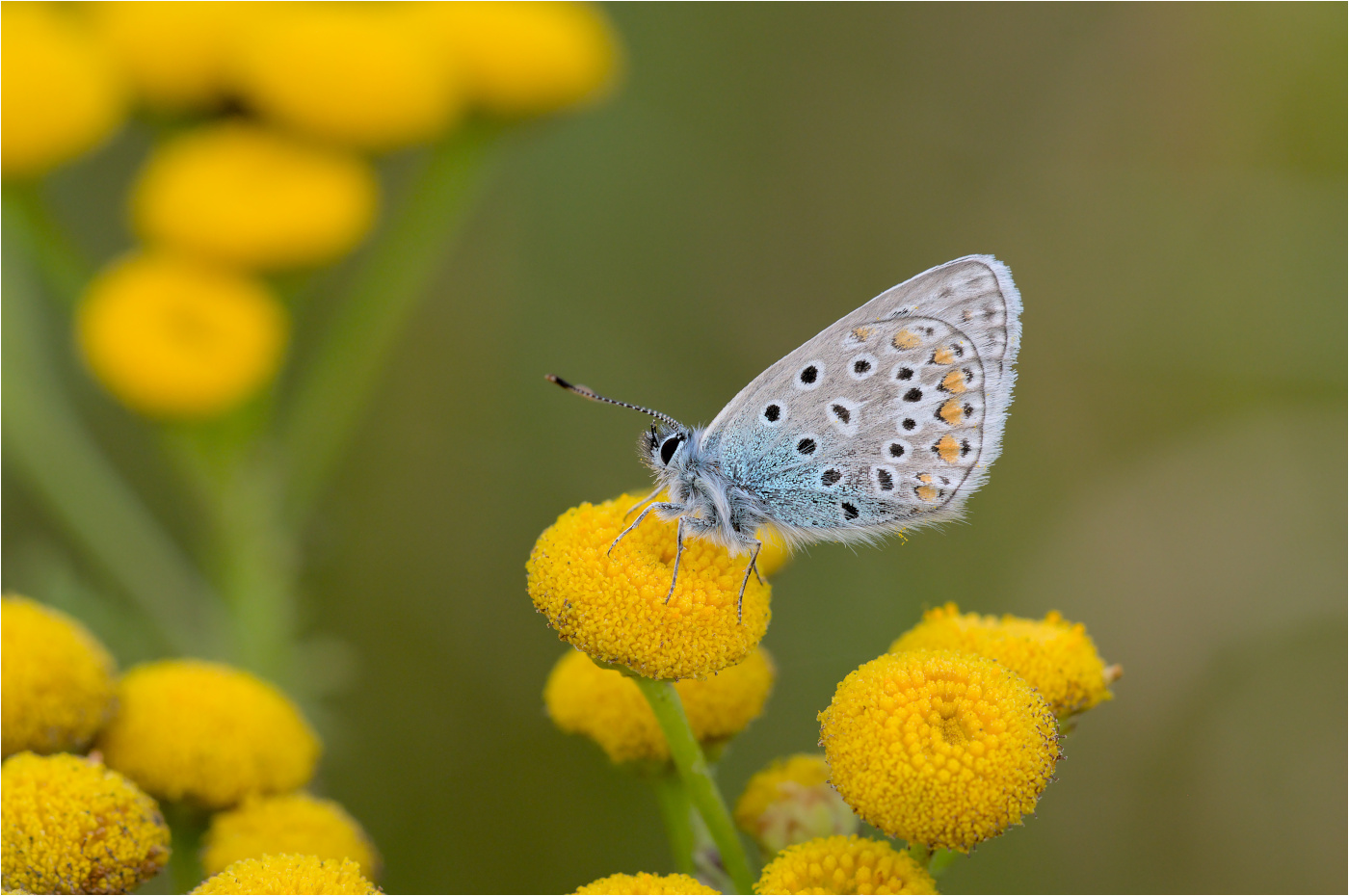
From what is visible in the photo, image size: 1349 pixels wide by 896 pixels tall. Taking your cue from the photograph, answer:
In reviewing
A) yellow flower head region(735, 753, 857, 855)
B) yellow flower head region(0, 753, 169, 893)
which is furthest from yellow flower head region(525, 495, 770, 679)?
yellow flower head region(0, 753, 169, 893)

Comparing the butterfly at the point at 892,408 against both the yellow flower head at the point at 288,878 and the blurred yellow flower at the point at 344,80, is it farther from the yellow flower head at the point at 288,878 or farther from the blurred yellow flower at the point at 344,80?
the blurred yellow flower at the point at 344,80

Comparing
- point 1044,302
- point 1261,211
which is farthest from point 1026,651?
point 1261,211

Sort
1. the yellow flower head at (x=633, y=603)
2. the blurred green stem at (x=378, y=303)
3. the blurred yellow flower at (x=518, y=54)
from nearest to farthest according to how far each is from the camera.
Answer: the yellow flower head at (x=633, y=603) < the blurred green stem at (x=378, y=303) < the blurred yellow flower at (x=518, y=54)

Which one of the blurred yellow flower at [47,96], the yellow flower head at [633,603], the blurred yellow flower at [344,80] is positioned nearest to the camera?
the yellow flower head at [633,603]

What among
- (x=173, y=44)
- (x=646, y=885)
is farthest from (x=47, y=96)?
(x=646, y=885)

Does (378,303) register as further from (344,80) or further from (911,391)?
(911,391)

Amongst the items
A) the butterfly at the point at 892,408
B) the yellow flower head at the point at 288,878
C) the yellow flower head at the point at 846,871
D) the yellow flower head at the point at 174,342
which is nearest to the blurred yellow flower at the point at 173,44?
the yellow flower head at the point at 174,342

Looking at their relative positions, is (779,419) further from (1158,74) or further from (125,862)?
(1158,74)
